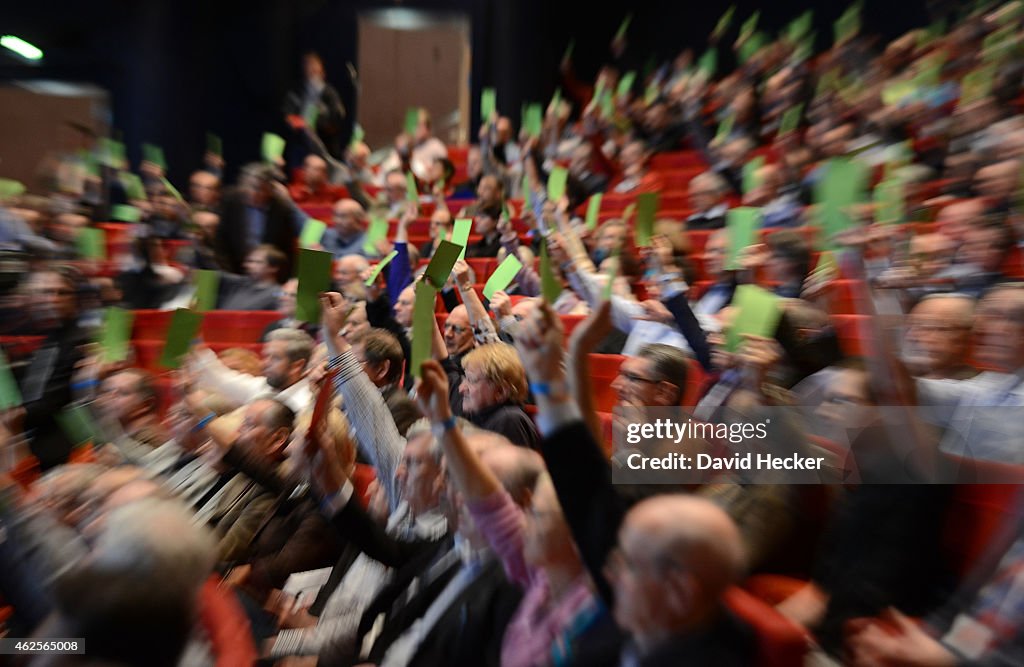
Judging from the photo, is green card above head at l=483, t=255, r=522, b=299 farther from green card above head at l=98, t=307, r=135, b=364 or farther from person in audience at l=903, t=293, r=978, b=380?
green card above head at l=98, t=307, r=135, b=364

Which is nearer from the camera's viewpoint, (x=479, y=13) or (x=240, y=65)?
(x=240, y=65)

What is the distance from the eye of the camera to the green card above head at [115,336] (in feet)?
6.76

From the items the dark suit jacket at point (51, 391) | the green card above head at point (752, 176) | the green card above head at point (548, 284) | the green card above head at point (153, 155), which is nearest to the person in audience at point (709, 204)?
the green card above head at point (752, 176)

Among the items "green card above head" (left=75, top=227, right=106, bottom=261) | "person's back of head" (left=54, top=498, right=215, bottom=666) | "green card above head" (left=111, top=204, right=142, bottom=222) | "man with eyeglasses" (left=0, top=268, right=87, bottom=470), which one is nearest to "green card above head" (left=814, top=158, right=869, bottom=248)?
"person's back of head" (left=54, top=498, right=215, bottom=666)

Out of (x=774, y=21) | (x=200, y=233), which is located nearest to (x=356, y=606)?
(x=200, y=233)

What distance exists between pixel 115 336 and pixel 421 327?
140 cm

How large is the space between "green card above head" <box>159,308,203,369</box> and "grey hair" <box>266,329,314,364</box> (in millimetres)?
263

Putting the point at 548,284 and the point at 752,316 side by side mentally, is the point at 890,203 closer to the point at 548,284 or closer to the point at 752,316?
the point at 752,316

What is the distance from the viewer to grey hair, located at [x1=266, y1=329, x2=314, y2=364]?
209 centimetres

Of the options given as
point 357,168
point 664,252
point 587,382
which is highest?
point 357,168

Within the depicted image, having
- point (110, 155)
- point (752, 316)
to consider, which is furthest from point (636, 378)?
point (110, 155)

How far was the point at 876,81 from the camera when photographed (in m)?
3.94

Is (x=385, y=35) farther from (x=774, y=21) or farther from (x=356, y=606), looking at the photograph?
(x=356, y=606)

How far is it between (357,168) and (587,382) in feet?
15.4
